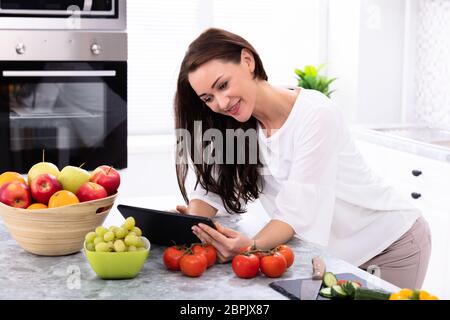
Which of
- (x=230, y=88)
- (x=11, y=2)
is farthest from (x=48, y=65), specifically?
(x=230, y=88)

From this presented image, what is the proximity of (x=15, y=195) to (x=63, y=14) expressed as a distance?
198cm

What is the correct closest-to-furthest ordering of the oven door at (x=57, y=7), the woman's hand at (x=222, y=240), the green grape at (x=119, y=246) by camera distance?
the green grape at (x=119, y=246), the woman's hand at (x=222, y=240), the oven door at (x=57, y=7)

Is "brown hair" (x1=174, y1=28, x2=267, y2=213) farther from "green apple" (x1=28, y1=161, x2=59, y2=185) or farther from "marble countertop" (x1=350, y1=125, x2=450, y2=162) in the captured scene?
"marble countertop" (x1=350, y1=125, x2=450, y2=162)

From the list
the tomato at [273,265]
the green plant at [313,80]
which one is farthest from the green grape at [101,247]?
the green plant at [313,80]

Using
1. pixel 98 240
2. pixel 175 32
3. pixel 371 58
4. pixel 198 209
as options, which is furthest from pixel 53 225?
pixel 371 58

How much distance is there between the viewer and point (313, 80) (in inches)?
180

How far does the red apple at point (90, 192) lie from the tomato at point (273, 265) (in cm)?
49

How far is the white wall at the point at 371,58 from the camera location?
14.7ft

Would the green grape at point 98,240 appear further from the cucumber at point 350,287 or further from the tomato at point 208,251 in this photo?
the cucumber at point 350,287

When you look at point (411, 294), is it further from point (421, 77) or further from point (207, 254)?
point (421, 77)

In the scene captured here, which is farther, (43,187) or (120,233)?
(43,187)

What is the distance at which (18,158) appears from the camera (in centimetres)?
366

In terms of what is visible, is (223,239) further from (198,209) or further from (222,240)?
(198,209)

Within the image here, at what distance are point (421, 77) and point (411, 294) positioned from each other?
11.2ft
